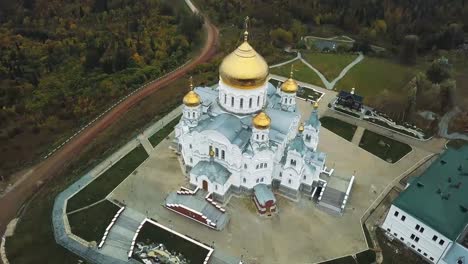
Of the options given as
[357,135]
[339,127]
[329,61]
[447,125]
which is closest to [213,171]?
[339,127]

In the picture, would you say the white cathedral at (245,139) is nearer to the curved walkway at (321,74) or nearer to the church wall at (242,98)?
the church wall at (242,98)

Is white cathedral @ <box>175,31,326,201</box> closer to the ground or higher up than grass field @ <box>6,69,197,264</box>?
higher up

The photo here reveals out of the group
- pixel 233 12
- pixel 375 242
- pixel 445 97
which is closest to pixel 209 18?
pixel 233 12

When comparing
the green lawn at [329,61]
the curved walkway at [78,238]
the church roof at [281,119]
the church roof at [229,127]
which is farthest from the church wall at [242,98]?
the green lawn at [329,61]

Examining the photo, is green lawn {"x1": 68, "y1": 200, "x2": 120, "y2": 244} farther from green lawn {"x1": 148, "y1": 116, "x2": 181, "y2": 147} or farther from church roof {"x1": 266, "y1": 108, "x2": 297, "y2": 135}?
church roof {"x1": 266, "y1": 108, "x2": 297, "y2": 135}

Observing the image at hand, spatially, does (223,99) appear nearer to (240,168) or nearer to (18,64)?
(240,168)

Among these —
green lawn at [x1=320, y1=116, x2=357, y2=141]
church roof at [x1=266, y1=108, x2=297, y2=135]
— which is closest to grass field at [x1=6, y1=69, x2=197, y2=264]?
church roof at [x1=266, y1=108, x2=297, y2=135]

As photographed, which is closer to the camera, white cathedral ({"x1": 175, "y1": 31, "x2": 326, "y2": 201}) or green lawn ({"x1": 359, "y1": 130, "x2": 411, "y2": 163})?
white cathedral ({"x1": 175, "y1": 31, "x2": 326, "y2": 201})

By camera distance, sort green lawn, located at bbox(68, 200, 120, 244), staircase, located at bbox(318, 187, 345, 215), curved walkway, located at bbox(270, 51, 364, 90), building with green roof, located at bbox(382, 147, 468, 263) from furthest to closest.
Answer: curved walkway, located at bbox(270, 51, 364, 90), staircase, located at bbox(318, 187, 345, 215), green lawn, located at bbox(68, 200, 120, 244), building with green roof, located at bbox(382, 147, 468, 263)
